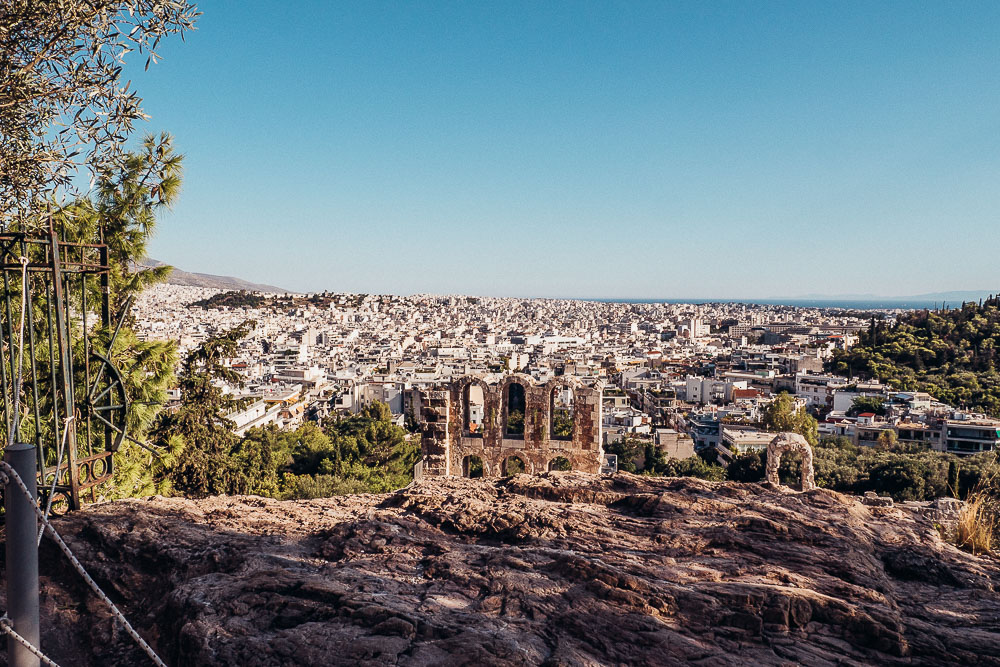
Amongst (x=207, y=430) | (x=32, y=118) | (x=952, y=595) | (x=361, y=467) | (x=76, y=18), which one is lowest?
(x=361, y=467)

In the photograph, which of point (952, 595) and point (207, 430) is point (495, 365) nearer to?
point (207, 430)

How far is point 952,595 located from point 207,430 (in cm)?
1398

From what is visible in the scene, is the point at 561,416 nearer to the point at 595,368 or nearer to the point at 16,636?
the point at 595,368

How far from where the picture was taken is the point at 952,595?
355 cm

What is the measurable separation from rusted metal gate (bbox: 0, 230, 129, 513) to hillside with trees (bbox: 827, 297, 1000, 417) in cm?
5118

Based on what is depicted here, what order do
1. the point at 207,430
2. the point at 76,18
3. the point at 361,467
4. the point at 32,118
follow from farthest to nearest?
the point at 361,467, the point at 207,430, the point at 32,118, the point at 76,18

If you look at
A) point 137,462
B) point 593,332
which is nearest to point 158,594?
point 137,462

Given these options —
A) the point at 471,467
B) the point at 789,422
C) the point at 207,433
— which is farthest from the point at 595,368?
the point at 207,433

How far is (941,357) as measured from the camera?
5575 cm

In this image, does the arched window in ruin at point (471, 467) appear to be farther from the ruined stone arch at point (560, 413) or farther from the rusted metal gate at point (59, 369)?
the rusted metal gate at point (59, 369)

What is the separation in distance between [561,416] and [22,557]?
36757 millimetres

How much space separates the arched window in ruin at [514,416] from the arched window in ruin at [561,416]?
1.03m

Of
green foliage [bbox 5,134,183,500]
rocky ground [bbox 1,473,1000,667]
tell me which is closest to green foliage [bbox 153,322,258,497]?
green foliage [bbox 5,134,183,500]

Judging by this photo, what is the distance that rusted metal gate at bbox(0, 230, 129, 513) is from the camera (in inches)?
155
